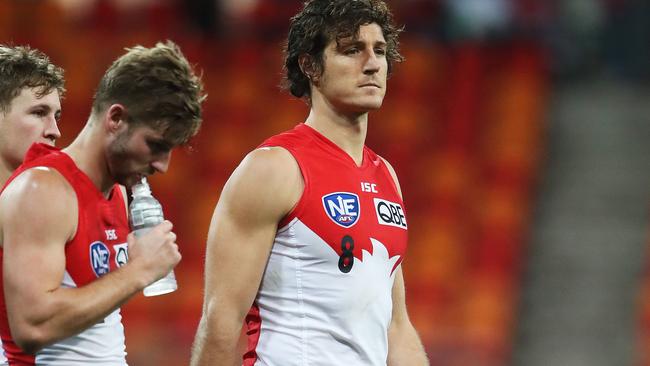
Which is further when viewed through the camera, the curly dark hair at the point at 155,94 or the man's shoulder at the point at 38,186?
the curly dark hair at the point at 155,94

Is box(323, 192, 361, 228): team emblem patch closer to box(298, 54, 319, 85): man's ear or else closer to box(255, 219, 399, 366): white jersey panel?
box(255, 219, 399, 366): white jersey panel

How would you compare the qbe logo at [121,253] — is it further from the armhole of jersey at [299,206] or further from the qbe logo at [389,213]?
the qbe logo at [389,213]

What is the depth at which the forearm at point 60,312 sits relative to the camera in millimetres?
2645

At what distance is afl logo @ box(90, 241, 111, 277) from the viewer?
2.83 meters

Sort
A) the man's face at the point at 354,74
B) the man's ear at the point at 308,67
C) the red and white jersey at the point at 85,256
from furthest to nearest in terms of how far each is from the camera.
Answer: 1. the man's ear at the point at 308,67
2. the man's face at the point at 354,74
3. the red and white jersey at the point at 85,256

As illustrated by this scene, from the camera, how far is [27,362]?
2.84 m

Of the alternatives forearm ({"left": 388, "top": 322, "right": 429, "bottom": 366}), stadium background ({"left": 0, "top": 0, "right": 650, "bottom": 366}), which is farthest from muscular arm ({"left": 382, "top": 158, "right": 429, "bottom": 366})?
stadium background ({"left": 0, "top": 0, "right": 650, "bottom": 366})

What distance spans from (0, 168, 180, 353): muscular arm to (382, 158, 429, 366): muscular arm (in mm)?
1160

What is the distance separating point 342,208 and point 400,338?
624mm

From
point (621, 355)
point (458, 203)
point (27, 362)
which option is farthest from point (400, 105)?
point (27, 362)

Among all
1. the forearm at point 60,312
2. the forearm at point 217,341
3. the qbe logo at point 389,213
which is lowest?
the forearm at point 217,341

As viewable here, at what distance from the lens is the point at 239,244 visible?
3.18 meters

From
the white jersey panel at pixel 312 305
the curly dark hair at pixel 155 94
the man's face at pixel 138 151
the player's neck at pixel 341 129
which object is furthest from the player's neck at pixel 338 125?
the man's face at pixel 138 151

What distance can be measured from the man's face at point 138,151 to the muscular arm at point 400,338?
1001mm
